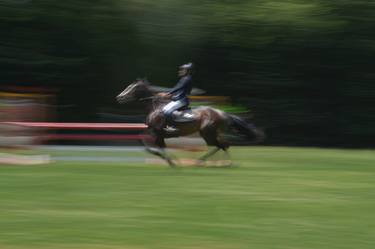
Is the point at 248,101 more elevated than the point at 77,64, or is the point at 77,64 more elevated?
the point at 77,64

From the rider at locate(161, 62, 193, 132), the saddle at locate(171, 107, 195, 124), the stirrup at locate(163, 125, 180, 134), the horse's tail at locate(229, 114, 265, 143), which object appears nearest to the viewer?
the rider at locate(161, 62, 193, 132)

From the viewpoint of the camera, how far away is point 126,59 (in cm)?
2841

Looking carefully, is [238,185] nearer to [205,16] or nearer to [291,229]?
[291,229]

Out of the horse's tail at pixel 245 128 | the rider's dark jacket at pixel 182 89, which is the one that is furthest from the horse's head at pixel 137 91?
the horse's tail at pixel 245 128

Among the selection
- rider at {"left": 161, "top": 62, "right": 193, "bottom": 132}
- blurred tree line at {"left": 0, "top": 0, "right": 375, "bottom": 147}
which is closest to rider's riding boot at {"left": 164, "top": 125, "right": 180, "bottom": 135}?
rider at {"left": 161, "top": 62, "right": 193, "bottom": 132}

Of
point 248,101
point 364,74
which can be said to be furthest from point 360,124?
point 248,101

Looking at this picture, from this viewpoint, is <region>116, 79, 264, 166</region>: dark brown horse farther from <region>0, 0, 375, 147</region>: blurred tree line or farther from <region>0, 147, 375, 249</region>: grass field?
<region>0, 0, 375, 147</region>: blurred tree line

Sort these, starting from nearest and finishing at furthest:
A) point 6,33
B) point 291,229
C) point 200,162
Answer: point 291,229 → point 200,162 → point 6,33

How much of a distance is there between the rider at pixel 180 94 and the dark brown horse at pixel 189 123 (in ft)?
0.42

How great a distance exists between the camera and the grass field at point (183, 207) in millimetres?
9188

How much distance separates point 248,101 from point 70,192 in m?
16.3

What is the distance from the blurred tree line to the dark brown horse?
9833mm

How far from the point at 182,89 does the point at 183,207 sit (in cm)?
603

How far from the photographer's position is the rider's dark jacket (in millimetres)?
17078
